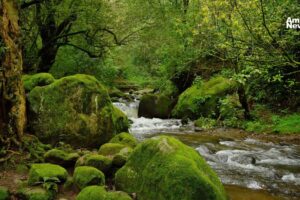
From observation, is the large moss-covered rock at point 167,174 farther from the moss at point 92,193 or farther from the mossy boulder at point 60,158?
the mossy boulder at point 60,158

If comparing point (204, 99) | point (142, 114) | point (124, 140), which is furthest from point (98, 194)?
point (142, 114)

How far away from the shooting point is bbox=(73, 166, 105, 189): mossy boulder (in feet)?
22.7

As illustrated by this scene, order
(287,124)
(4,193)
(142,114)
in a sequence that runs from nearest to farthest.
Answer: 1. (4,193)
2. (287,124)
3. (142,114)

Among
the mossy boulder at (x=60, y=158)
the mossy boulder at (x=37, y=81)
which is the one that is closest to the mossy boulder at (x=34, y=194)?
the mossy boulder at (x=60, y=158)

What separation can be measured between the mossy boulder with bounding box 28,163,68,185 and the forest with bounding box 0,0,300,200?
0.07ft

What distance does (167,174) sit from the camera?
6266 mm

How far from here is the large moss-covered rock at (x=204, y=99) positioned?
59.1 feet

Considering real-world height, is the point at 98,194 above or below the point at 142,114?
above

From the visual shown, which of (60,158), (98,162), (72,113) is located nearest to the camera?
(98,162)

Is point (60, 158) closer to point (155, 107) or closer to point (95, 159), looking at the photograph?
point (95, 159)

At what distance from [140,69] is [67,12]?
71.2 ft

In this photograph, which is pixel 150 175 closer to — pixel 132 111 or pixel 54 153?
pixel 54 153

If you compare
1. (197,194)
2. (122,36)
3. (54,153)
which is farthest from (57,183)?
(122,36)

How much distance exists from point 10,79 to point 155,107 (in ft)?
39.3
